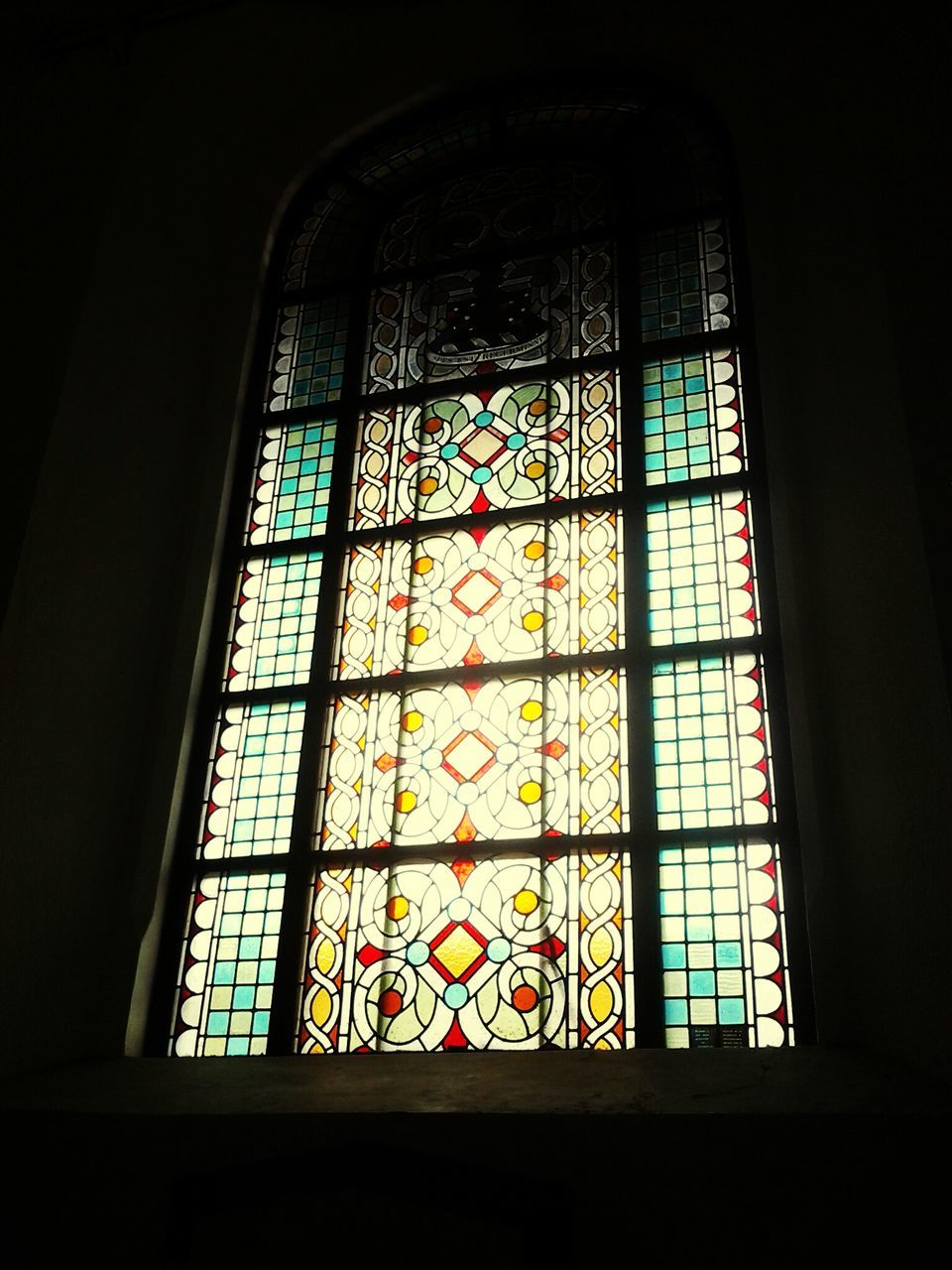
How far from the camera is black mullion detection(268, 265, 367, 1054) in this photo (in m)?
3.34

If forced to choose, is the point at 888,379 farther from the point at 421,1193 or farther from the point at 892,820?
the point at 421,1193

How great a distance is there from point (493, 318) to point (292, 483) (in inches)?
38.2

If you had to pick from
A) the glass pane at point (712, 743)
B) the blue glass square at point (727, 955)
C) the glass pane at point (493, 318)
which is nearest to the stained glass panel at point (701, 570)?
the glass pane at point (712, 743)

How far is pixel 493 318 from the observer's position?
444cm

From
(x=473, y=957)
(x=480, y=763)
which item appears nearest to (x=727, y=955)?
(x=473, y=957)

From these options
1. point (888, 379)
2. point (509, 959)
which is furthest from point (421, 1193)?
point (888, 379)

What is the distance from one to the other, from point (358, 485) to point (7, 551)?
4.21ft

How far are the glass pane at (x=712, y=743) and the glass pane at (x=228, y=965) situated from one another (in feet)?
3.92

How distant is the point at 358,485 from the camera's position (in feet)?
13.9

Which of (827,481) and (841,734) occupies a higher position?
(827,481)

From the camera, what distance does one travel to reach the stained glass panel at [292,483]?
421 centimetres

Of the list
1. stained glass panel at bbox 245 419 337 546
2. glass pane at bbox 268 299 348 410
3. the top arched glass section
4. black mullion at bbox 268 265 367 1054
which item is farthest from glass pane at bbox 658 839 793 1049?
the top arched glass section

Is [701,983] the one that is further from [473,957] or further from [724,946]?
[473,957]

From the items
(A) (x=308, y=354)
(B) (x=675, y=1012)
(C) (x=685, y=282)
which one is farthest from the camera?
(A) (x=308, y=354)
